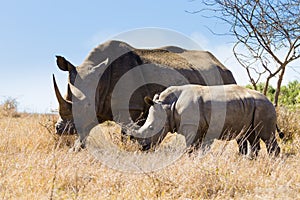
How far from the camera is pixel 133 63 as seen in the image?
6754 millimetres

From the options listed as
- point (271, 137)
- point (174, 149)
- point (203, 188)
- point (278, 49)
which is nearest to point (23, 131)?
point (174, 149)

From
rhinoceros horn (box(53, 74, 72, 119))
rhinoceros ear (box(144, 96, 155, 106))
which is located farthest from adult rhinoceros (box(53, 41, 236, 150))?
rhinoceros ear (box(144, 96, 155, 106))

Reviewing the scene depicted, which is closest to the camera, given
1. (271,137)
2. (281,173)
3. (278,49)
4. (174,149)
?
(281,173)

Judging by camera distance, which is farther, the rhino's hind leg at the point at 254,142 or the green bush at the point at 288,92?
the green bush at the point at 288,92

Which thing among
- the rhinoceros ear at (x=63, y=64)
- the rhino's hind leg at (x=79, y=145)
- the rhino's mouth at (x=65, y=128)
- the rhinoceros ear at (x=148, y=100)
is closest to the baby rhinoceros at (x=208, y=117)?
the rhinoceros ear at (x=148, y=100)

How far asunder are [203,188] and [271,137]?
2554mm

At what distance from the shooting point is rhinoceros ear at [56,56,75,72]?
644cm

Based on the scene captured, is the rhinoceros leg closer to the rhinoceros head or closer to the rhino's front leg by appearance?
the rhino's front leg

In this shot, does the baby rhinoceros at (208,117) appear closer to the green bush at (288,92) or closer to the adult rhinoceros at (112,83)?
the adult rhinoceros at (112,83)

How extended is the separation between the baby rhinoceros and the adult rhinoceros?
2.79 ft

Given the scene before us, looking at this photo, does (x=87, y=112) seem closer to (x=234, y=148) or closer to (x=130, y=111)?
(x=130, y=111)

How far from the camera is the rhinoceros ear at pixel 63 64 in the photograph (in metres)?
6.44

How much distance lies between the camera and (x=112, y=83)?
6.55 metres

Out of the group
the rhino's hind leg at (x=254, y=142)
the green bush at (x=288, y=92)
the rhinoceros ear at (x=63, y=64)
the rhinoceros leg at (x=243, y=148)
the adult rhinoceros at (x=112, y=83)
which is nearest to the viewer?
the rhino's hind leg at (x=254, y=142)
